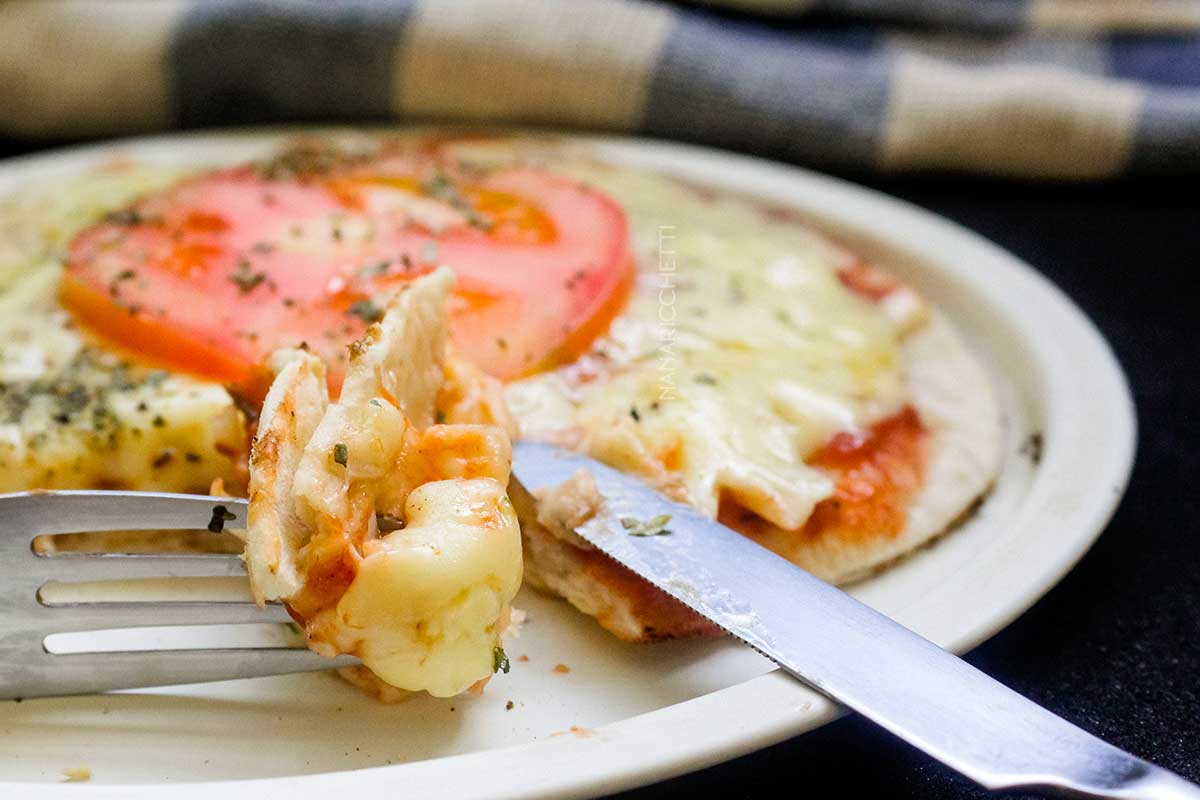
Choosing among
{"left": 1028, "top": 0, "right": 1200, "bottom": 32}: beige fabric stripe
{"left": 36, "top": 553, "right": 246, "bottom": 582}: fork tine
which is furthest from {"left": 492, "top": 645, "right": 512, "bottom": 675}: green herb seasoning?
{"left": 1028, "top": 0, "right": 1200, "bottom": 32}: beige fabric stripe

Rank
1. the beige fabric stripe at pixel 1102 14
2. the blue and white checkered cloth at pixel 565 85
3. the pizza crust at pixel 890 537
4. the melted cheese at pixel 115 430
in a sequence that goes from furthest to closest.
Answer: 1. the beige fabric stripe at pixel 1102 14
2. the blue and white checkered cloth at pixel 565 85
3. the melted cheese at pixel 115 430
4. the pizza crust at pixel 890 537

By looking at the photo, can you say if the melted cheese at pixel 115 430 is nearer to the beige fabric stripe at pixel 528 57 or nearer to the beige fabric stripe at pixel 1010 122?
the beige fabric stripe at pixel 528 57

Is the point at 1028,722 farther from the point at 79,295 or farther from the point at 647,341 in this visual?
the point at 79,295

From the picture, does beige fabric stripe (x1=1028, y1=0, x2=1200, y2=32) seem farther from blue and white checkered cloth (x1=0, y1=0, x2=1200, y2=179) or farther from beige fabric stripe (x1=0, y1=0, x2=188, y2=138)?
beige fabric stripe (x1=0, y1=0, x2=188, y2=138)

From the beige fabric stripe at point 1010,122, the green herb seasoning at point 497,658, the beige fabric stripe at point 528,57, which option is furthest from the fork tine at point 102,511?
the beige fabric stripe at point 1010,122

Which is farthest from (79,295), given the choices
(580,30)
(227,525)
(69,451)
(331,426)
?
(580,30)

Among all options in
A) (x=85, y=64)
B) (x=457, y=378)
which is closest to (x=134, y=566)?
(x=457, y=378)
